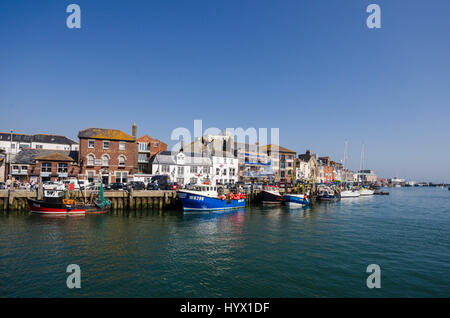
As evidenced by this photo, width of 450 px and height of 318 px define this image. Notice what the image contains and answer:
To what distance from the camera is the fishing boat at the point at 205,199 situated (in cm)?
3447

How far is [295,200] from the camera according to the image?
46.2 m

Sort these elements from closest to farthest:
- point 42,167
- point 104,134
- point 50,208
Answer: point 50,208, point 42,167, point 104,134

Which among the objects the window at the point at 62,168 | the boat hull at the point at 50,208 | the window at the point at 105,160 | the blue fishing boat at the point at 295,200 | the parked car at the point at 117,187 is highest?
the window at the point at 105,160

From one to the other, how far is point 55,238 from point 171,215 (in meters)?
14.5

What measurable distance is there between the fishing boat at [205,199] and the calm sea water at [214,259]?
24.6ft

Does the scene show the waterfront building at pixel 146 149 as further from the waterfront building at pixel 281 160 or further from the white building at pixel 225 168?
the waterfront building at pixel 281 160

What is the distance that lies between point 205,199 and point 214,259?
19463mm

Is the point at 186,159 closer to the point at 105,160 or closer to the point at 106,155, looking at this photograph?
the point at 106,155

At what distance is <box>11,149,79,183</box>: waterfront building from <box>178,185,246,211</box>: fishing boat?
982 inches

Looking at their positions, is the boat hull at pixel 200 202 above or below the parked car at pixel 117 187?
below

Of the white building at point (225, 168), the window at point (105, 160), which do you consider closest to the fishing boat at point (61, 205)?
the window at point (105, 160)

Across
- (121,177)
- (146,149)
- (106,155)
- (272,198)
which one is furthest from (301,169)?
(106,155)

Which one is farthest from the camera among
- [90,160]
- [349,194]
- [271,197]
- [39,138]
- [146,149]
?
[349,194]
